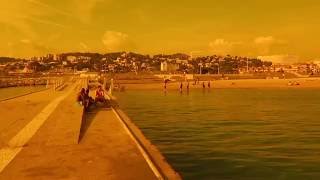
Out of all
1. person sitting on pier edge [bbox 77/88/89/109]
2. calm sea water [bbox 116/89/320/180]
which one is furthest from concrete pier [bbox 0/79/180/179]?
person sitting on pier edge [bbox 77/88/89/109]

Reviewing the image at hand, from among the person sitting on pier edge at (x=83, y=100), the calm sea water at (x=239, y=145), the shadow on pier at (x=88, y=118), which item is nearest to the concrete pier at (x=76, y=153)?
the shadow on pier at (x=88, y=118)

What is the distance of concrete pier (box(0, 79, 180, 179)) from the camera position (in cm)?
1320

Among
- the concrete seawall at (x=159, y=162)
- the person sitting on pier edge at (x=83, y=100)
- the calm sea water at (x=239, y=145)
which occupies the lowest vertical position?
the calm sea water at (x=239, y=145)

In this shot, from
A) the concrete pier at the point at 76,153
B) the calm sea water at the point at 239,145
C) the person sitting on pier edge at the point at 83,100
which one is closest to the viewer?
the concrete pier at the point at 76,153

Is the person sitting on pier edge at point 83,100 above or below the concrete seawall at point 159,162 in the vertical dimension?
above

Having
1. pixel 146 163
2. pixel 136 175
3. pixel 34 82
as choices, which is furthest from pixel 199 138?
pixel 34 82

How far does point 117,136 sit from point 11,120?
30.7 feet

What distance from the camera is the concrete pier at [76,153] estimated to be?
43.3 feet

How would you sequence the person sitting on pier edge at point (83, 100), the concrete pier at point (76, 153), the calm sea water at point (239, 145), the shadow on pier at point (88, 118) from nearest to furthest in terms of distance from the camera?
the concrete pier at point (76, 153) → the calm sea water at point (239, 145) → the shadow on pier at point (88, 118) → the person sitting on pier edge at point (83, 100)

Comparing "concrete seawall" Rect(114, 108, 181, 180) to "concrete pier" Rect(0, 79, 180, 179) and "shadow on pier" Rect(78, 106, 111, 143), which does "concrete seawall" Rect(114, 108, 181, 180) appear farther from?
"shadow on pier" Rect(78, 106, 111, 143)

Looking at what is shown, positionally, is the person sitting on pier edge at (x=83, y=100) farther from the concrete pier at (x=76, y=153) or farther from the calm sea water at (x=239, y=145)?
the concrete pier at (x=76, y=153)

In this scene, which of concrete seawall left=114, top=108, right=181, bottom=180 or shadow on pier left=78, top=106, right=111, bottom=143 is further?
shadow on pier left=78, top=106, right=111, bottom=143

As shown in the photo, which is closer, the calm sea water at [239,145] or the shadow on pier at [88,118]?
the calm sea water at [239,145]

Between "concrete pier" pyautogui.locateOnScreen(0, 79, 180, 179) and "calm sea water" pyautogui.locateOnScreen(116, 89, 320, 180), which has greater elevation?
"concrete pier" pyautogui.locateOnScreen(0, 79, 180, 179)
